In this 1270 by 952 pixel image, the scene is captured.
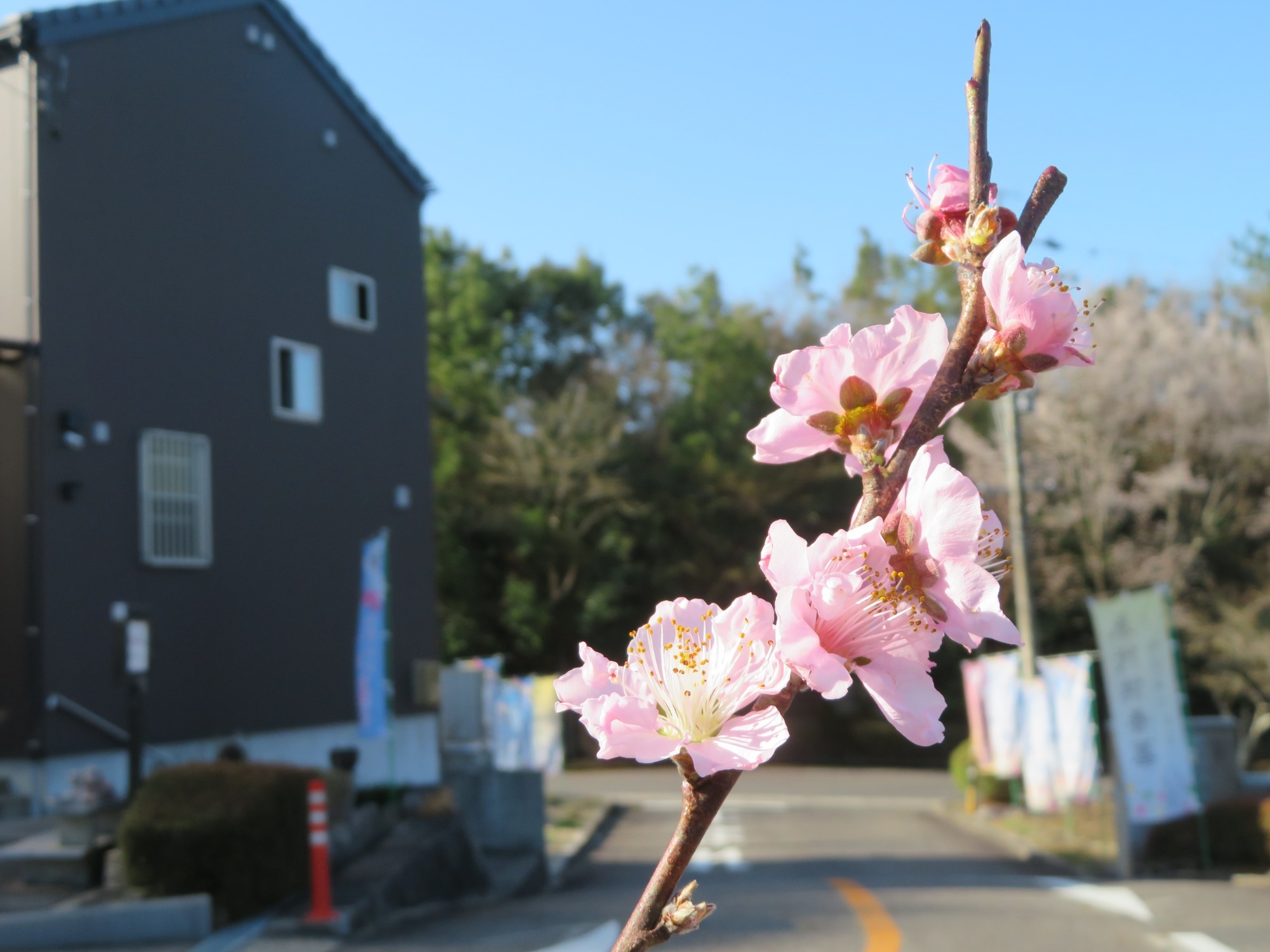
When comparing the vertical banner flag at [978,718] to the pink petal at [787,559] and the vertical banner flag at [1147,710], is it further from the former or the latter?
the pink petal at [787,559]

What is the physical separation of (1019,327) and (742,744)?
38cm

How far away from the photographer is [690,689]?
0.94 metres

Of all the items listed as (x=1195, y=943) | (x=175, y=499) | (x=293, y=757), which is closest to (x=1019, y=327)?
(x=1195, y=943)

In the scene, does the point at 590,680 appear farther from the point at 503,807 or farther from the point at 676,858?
the point at 503,807

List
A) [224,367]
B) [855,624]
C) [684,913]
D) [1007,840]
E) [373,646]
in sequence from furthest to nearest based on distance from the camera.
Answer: [1007,840] → [224,367] → [373,646] → [855,624] → [684,913]

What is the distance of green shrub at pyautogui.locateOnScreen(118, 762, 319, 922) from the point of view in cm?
842

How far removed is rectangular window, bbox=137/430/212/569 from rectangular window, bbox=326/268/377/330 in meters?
3.11

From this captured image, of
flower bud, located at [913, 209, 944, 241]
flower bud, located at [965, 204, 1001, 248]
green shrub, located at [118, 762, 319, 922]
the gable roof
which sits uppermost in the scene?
the gable roof

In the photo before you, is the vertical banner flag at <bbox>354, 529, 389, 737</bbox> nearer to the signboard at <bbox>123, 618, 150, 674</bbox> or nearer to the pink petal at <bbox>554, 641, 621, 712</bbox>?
the signboard at <bbox>123, 618, 150, 674</bbox>

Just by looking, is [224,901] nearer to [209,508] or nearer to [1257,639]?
[209,508]

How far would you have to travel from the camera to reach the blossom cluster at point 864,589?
869 millimetres

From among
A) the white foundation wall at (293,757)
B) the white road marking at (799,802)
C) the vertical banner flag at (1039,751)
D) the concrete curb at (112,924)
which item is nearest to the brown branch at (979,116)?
the concrete curb at (112,924)

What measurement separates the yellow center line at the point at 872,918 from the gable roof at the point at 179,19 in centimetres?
1111

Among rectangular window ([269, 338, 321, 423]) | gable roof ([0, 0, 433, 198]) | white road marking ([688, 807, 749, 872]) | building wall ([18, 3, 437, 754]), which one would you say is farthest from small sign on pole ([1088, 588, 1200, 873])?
gable roof ([0, 0, 433, 198])
